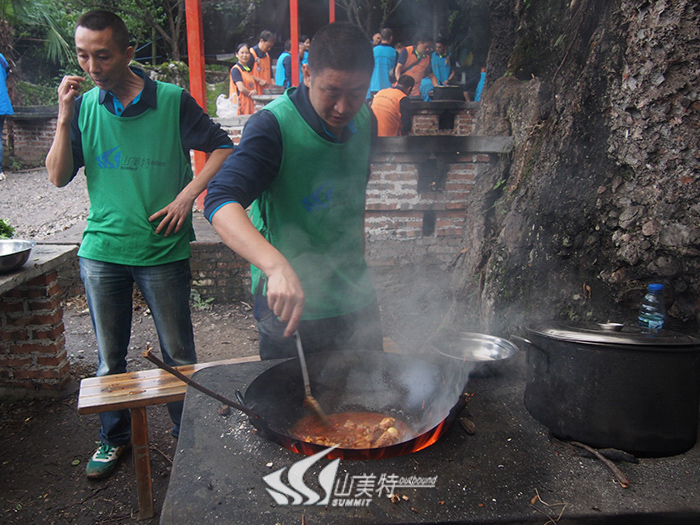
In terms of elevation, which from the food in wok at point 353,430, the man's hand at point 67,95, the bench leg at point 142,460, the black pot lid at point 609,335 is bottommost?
the bench leg at point 142,460

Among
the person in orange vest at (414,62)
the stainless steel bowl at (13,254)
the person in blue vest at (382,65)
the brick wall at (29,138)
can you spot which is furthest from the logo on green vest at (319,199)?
the brick wall at (29,138)

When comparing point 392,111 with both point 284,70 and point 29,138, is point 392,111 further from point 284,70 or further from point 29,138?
point 29,138

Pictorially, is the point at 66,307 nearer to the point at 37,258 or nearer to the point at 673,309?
the point at 37,258

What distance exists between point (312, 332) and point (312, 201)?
727 mm

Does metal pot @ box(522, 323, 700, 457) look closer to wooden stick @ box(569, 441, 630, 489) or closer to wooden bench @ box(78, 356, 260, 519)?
wooden stick @ box(569, 441, 630, 489)

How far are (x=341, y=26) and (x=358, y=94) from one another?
1.07ft

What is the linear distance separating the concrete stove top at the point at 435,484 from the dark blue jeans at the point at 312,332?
0.77 m

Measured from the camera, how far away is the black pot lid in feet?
5.06

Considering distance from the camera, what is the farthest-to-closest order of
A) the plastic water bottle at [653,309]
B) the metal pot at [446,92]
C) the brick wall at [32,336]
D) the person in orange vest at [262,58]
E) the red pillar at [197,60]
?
the person in orange vest at [262,58] → the metal pot at [446,92] → the red pillar at [197,60] → the brick wall at [32,336] → the plastic water bottle at [653,309]

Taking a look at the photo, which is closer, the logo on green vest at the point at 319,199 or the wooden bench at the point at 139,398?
the logo on green vest at the point at 319,199

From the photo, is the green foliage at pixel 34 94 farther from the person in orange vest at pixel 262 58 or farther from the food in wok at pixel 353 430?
the food in wok at pixel 353 430

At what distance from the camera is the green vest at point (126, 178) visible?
2.70 metres

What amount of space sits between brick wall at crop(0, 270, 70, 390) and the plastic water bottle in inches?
163

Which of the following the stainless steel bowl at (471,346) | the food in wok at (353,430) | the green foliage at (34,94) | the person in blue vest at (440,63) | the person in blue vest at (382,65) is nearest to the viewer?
the food in wok at (353,430)
